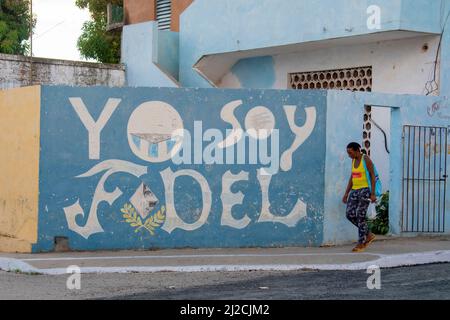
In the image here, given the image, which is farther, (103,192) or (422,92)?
(422,92)

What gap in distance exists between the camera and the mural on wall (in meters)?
11.8

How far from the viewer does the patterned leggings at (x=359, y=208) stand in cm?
1136

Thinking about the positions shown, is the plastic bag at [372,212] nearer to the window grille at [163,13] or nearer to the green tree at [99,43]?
the window grille at [163,13]

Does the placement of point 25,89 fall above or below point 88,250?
above

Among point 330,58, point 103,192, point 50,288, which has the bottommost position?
point 50,288

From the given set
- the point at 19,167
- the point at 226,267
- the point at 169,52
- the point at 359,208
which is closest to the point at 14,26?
the point at 169,52

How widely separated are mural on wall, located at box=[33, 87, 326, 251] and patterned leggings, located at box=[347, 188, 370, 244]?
0.89 meters

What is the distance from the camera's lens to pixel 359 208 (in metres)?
11.4

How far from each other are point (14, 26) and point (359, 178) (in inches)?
877

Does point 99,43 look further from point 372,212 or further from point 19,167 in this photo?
point 19,167

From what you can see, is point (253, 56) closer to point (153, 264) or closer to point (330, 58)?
point (330, 58)

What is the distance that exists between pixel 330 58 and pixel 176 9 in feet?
18.8
